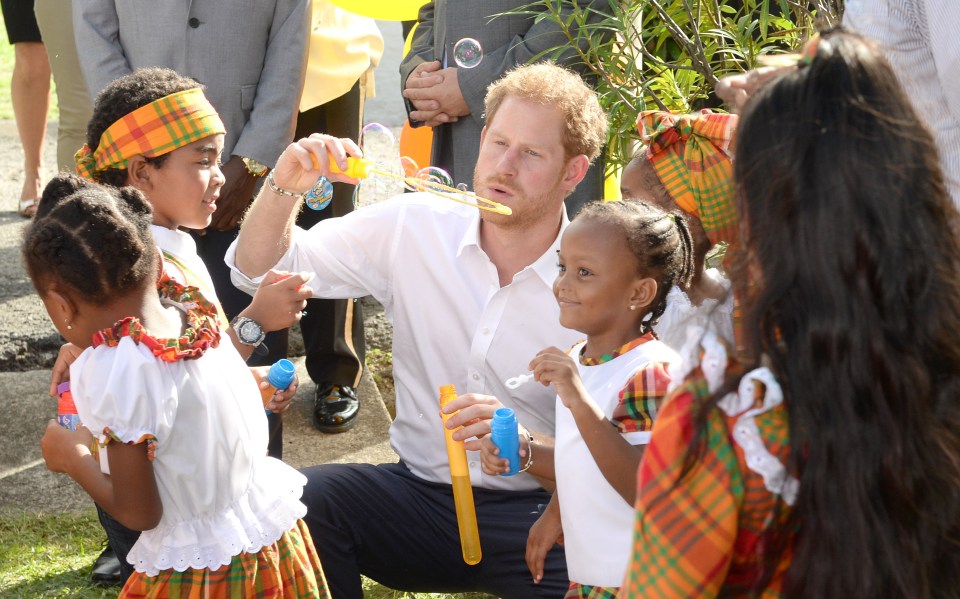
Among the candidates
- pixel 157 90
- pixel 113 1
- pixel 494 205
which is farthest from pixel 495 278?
pixel 113 1

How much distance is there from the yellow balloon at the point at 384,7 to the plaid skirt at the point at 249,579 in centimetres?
241

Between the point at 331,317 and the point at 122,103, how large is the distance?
1924 mm

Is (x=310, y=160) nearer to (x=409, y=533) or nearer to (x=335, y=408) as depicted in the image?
(x=409, y=533)

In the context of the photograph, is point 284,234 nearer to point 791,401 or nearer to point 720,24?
point 720,24

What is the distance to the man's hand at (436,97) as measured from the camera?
3975 millimetres

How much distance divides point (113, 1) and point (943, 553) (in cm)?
366

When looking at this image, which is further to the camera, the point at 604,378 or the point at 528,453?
the point at 528,453

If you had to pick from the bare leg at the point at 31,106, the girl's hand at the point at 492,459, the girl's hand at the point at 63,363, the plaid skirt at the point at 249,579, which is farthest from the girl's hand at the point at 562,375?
the bare leg at the point at 31,106

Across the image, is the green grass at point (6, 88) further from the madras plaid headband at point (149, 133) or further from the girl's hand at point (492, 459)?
the girl's hand at point (492, 459)

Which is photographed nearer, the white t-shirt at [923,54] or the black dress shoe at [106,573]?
the white t-shirt at [923,54]

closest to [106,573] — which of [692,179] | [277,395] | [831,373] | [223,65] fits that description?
[277,395]

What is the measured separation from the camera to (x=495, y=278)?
9.95ft

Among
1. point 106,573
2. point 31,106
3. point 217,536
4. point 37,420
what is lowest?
point 37,420

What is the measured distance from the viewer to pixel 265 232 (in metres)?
3.03
